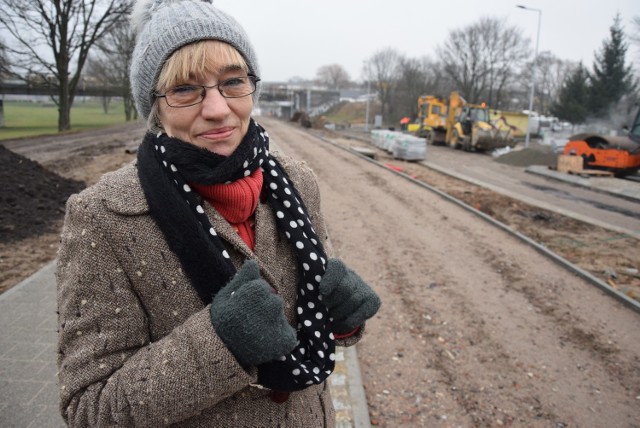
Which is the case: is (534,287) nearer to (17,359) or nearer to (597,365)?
(597,365)

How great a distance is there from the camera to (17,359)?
13.8 feet

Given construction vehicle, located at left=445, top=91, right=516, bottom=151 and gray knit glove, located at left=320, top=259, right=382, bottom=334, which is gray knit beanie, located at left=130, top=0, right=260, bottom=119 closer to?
gray knit glove, located at left=320, top=259, right=382, bottom=334

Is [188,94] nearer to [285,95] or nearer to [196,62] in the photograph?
[196,62]

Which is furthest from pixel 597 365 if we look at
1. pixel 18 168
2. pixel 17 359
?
pixel 18 168

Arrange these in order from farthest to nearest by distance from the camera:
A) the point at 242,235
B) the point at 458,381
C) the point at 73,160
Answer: the point at 73,160, the point at 458,381, the point at 242,235

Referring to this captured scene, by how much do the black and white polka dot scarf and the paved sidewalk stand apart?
2453mm

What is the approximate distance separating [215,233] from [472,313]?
16.9 ft

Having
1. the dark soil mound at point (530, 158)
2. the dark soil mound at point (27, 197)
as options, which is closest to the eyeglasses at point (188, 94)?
the dark soil mound at point (27, 197)

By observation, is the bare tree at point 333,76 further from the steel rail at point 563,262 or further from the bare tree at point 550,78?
the steel rail at point 563,262

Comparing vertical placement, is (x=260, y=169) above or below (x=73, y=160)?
above

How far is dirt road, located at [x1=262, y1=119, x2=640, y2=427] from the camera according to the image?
4.16m

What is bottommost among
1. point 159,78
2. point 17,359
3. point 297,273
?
point 17,359

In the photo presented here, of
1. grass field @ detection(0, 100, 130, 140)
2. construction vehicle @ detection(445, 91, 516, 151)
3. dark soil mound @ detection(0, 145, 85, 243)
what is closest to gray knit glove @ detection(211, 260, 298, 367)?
dark soil mound @ detection(0, 145, 85, 243)

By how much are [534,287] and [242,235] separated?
628cm
